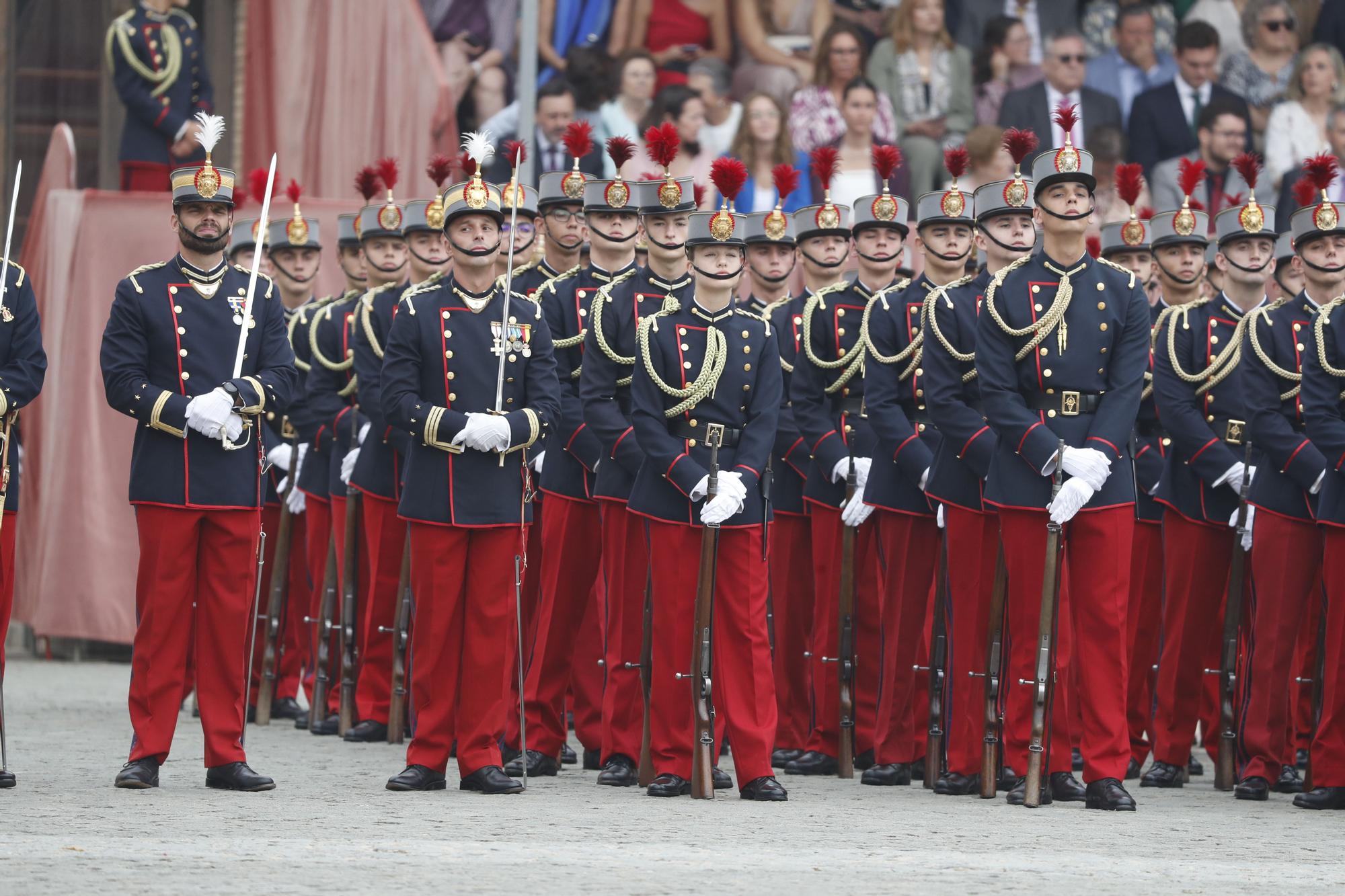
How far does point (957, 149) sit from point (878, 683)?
7.53ft

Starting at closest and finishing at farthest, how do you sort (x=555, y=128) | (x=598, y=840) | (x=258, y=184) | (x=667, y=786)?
(x=598, y=840), (x=667, y=786), (x=258, y=184), (x=555, y=128)

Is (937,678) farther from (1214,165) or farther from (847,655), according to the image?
(1214,165)

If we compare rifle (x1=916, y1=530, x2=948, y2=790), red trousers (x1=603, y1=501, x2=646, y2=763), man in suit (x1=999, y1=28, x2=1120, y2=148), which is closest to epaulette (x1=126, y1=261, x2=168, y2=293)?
red trousers (x1=603, y1=501, x2=646, y2=763)

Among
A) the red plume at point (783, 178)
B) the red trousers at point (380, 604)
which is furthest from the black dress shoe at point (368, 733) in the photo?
the red plume at point (783, 178)

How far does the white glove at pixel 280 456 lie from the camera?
1191 centimetres

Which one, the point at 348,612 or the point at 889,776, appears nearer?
the point at 889,776

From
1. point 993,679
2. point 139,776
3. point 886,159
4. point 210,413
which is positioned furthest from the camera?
point 886,159

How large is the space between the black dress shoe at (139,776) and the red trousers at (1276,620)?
4.26 meters

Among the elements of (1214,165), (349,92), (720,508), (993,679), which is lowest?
(993,679)

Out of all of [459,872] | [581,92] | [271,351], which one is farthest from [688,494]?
[581,92]

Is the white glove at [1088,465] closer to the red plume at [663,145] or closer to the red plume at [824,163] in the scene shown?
the red plume at [663,145]

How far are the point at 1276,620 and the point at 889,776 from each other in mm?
1665

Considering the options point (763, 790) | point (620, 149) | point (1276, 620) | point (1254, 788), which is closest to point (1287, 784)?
point (1254, 788)

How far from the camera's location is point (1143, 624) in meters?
10.4
